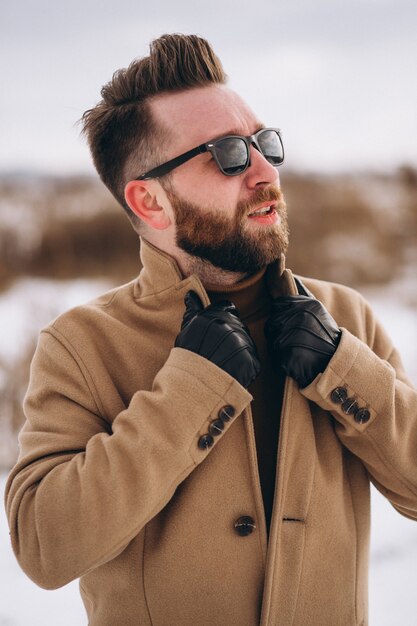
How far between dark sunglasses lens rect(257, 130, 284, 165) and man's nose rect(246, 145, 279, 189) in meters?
0.03

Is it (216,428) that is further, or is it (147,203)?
(147,203)

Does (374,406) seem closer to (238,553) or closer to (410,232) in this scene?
(238,553)

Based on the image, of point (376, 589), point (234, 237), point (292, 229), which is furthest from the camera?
point (292, 229)

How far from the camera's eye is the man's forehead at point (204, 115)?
1.36 meters

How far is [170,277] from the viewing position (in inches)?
53.9

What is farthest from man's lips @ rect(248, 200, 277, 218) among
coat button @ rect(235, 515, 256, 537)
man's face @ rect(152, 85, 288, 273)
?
coat button @ rect(235, 515, 256, 537)

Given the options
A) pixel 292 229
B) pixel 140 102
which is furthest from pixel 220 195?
pixel 292 229

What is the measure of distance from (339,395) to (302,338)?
0.13 meters

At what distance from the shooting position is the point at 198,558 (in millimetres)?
1195

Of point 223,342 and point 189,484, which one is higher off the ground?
point 223,342

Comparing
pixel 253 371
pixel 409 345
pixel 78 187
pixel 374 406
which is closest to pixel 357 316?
pixel 374 406

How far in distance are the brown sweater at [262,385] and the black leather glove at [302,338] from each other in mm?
116

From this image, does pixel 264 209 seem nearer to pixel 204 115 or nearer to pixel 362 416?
pixel 204 115

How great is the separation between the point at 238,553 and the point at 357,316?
23.7 inches
